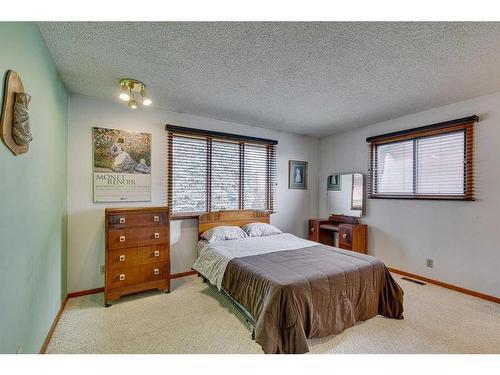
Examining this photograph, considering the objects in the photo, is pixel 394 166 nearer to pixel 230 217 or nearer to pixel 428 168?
pixel 428 168

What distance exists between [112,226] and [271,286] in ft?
6.35

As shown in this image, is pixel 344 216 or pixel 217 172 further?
pixel 344 216

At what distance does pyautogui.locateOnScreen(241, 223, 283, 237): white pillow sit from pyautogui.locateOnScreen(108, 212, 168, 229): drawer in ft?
4.24

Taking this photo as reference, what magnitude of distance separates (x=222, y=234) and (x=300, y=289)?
1.66 m

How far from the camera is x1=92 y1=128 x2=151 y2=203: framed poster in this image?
2924 millimetres

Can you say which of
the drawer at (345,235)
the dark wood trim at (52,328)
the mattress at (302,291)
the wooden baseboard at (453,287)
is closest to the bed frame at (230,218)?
the mattress at (302,291)

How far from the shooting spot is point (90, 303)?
261 cm

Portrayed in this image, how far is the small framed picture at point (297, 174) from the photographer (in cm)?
464

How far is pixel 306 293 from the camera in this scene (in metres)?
1.85

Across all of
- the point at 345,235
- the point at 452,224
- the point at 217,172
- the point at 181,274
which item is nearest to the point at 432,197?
the point at 452,224

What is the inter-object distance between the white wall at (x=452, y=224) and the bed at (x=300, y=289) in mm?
1350

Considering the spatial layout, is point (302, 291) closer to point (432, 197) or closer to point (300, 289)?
point (300, 289)

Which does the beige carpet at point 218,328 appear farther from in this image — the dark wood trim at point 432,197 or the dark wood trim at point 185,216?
the dark wood trim at point 432,197

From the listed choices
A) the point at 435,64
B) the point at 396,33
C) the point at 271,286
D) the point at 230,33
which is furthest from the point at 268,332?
the point at 435,64
